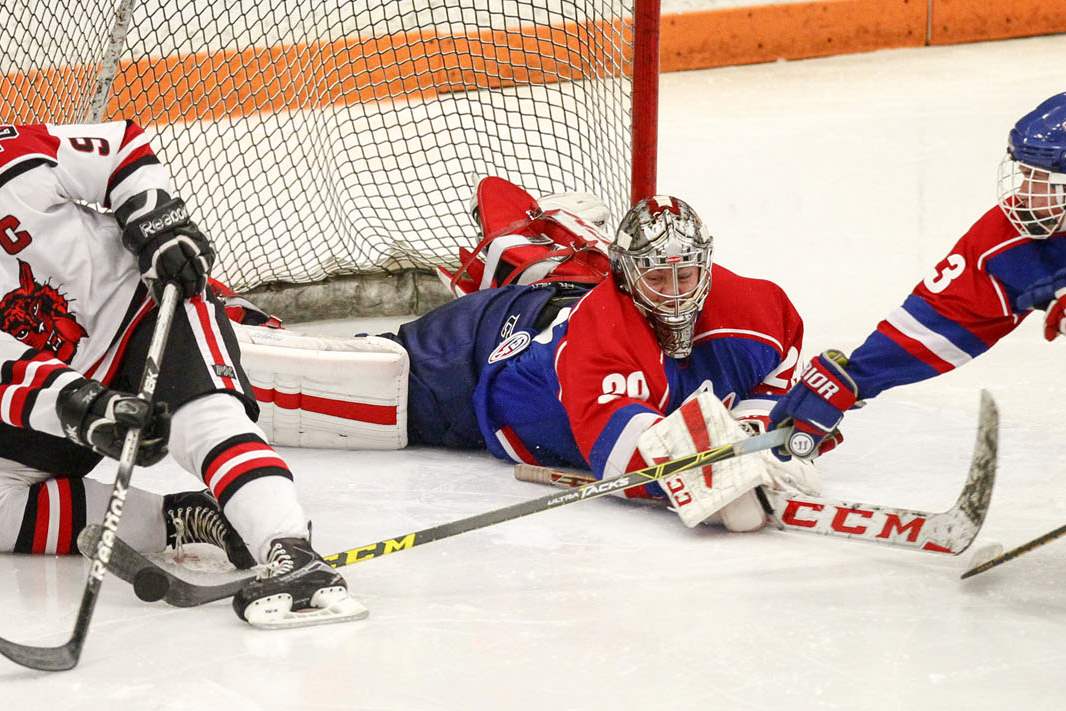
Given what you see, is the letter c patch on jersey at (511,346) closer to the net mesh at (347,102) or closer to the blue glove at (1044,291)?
the net mesh at (347,102)

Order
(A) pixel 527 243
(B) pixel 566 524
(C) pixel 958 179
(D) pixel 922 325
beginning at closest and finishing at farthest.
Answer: (D) pixel 922 325 < (B) pixel 566 524 < (A) pixel 527 243 < (C) pixel 958 179

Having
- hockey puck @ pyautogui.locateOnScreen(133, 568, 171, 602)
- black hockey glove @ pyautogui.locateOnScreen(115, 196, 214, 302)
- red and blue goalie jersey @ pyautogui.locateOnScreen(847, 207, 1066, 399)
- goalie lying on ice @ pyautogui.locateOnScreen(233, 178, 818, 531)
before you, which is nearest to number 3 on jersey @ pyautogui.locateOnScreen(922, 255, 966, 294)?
red and blue goalie jersey @ pyautogui.locateOnScreen(847, 207, 1066, 399)

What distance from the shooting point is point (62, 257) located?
8.36ft

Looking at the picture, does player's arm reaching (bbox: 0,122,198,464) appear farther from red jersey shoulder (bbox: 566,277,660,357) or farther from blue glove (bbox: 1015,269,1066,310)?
blue glove (bbox: 1015,269,1066,310)

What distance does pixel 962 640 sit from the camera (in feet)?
7.47

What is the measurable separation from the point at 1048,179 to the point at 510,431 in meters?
1.20

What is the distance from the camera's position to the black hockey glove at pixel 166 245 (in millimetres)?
2520

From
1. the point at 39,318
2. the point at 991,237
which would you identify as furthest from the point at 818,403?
the point at 39,318

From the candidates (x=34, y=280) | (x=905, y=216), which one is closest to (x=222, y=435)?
(x=34, y=280)

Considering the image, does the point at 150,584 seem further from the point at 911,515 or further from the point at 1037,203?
the point at 1037,203

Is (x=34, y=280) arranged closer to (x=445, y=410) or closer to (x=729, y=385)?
(x=445, y=410)

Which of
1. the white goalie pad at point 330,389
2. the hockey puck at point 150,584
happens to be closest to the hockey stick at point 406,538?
the hockey puck at point 150,584

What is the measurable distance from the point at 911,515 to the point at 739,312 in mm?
537

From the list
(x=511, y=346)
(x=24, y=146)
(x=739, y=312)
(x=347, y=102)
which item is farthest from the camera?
(x=347, y=102)
